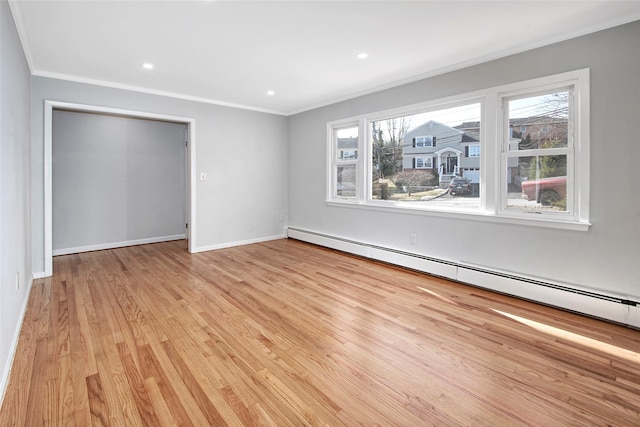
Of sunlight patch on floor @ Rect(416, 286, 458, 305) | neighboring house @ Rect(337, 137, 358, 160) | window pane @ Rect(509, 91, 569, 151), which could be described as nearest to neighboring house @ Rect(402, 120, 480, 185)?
window pane @ Rect(509, 91, 569, 151)

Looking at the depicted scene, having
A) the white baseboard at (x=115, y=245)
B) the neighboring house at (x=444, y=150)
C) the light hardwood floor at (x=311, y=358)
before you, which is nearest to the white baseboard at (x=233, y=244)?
the white baseboard at (x=115, y=245)

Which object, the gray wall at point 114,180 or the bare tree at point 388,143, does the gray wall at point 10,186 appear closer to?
the gray wall at point 114,180

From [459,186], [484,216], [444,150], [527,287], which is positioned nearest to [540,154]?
[484,216]

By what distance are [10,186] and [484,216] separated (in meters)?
4.26

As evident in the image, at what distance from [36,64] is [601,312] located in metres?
6.29

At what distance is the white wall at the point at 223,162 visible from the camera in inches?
153

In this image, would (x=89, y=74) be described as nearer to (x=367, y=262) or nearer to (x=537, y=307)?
(x=367, y=262)

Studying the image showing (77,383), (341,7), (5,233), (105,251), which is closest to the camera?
(77,383)

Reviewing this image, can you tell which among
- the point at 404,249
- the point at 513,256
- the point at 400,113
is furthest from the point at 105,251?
the point at 513,256

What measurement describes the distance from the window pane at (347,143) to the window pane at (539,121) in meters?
2.33

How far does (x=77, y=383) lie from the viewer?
184cm

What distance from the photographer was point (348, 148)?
207 inches

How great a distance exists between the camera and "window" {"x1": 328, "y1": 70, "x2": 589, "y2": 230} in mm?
2914

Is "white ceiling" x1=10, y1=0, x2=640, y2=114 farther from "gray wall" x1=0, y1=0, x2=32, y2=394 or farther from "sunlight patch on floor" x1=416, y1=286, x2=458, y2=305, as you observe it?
"sunlight patch on floor" x1=416, y1=286, x2=458, y2=305
